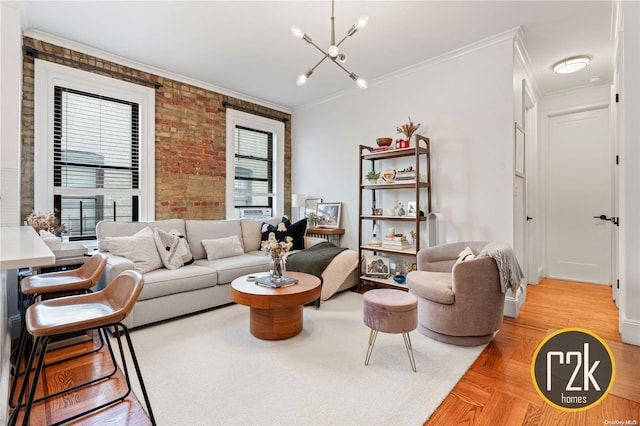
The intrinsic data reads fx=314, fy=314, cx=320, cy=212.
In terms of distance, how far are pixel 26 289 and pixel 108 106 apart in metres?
2.63

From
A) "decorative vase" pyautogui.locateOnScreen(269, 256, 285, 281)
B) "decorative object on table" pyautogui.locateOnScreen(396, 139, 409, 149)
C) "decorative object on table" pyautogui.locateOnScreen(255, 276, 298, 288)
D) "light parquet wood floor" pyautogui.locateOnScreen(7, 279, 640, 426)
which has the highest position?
"decorative object on table" pyautogui.locateOnScreen(396, 139, 409, 149)

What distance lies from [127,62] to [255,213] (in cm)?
267

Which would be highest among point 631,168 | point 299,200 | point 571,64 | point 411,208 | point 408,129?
point 571,64

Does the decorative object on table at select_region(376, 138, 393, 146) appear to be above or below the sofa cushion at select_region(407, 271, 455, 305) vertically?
above

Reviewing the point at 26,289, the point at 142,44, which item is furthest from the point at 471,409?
the point at 142,44

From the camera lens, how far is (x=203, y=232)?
13.1 ft

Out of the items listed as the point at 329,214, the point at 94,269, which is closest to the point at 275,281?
the point at 94,269

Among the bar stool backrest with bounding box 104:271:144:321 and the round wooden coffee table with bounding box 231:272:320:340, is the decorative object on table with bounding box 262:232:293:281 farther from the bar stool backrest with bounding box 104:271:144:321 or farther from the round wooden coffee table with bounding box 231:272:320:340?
the bar stool backrest with bounding box 104:271:144:321

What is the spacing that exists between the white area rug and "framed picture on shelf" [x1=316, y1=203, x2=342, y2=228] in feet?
7.00

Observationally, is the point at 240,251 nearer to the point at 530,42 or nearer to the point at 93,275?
the point at 93,275

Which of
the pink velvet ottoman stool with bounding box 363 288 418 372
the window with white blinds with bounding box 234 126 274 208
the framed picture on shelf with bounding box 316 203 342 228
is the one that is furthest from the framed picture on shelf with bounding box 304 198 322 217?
the pink velvet ottoman stool with bounding box 363 288 418 372

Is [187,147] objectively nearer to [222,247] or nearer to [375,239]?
[222,247]

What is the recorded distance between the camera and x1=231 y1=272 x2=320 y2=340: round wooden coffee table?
252 cm

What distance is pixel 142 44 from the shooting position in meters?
3.43
